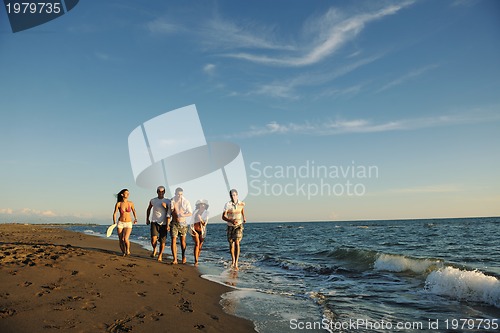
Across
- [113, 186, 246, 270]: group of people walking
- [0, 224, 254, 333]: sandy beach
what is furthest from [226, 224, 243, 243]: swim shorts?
[0, 224, 254, 333]: sandy beach

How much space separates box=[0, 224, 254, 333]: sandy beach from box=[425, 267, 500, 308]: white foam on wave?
16.5 feet

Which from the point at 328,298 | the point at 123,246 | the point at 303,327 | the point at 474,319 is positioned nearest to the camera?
the point at 303,327

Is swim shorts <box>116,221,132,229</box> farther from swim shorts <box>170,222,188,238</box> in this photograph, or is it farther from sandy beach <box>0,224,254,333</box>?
sandy beach <box>0,224,254,333</box>

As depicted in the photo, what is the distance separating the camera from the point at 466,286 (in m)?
7.10

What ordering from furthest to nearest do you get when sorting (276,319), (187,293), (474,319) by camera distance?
(187,293) < (474,319) < (276,319)

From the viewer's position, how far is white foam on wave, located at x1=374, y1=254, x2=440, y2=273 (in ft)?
34.8

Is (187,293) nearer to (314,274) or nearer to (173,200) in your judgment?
(173,200)

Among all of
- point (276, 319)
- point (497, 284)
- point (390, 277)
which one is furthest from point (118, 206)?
point (497, 284)

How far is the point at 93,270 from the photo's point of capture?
22.5 ft

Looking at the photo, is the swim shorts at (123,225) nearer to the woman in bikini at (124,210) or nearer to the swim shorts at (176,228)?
the woman in bikini at (124,210)

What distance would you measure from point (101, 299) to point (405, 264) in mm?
9987

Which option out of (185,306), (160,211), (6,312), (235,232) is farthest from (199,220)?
(6,312)

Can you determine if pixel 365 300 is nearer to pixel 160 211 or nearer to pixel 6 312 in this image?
pixel 160 211

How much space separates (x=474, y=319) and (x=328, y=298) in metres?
2.46
